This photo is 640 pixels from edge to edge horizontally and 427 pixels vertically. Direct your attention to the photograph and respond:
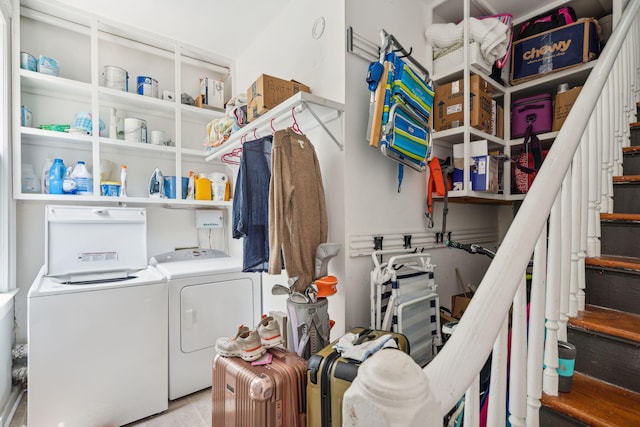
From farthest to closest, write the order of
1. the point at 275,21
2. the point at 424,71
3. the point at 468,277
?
the point at 468,277, the point at 275,21, the point at 424,71

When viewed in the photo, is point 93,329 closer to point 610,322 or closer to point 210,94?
point 210,94

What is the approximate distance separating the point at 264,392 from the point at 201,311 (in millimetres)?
1198

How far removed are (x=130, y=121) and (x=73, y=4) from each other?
0.90 m

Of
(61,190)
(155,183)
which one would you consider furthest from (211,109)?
(61,190)

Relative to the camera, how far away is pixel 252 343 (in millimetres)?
1555

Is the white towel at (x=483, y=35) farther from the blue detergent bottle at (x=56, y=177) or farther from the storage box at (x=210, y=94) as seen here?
the blue detergent bottle at (x=56, y=177)

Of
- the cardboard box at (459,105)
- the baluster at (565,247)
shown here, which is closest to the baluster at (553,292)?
the baluster at (565,247)

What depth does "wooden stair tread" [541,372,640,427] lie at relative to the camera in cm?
87

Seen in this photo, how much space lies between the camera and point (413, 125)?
1.91 meters

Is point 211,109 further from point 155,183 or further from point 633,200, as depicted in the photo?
point 633,200

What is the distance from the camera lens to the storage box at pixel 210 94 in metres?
2.96

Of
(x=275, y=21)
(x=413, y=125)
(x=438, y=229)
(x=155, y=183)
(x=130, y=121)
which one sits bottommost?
(x=438, y=229)

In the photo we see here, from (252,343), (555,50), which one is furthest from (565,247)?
(555,50)

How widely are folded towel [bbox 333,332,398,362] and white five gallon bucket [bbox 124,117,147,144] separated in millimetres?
2463
